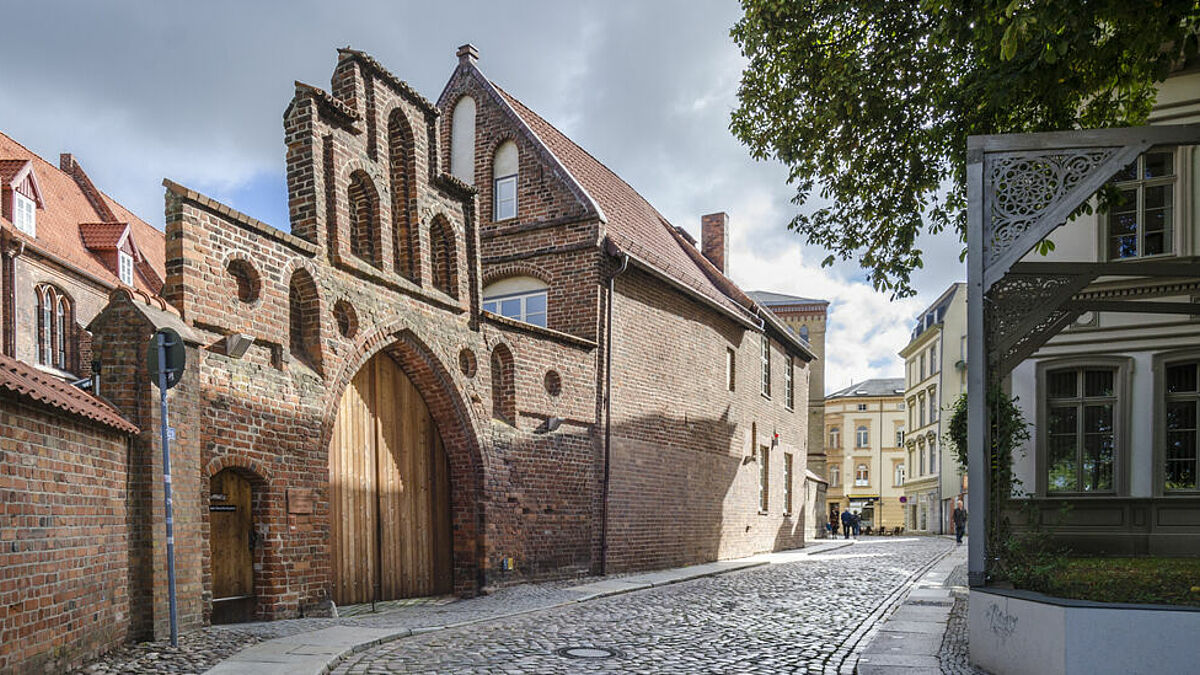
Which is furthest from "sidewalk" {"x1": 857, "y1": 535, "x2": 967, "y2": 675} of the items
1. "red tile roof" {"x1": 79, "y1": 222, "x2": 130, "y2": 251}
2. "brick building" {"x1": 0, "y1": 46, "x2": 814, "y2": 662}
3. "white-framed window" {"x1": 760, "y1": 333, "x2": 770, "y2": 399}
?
"red tile roof" {"x1": 79, "y1": 222, "x2": 130, "y2": 251}

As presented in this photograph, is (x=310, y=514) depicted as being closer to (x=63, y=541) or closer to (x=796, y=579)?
(x=63, y=541)

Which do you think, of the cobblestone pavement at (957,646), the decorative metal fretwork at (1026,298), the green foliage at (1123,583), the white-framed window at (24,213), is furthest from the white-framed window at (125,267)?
the green foliage at (1123,583)

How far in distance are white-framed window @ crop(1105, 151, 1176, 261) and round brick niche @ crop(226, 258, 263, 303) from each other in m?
11.8

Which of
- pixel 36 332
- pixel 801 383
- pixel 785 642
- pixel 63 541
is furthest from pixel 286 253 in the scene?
pixel 801 383

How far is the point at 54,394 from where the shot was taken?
22.4ft

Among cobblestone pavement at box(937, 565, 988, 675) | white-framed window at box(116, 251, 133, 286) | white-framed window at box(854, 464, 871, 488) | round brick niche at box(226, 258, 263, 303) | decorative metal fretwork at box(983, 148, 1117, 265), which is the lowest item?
white-framed window at box(854, 464, 871, 488)

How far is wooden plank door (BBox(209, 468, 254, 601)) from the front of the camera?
962cm

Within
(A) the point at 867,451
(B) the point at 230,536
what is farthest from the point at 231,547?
(A) the point at 867,451

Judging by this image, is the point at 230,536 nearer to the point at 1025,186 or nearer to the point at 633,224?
the point at 1025,186

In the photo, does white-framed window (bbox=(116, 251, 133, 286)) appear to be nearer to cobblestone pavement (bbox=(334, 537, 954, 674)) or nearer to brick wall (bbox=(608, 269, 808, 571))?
brick wall (bbox=(608, 269, 808, 571))

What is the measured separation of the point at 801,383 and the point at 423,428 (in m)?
18.8

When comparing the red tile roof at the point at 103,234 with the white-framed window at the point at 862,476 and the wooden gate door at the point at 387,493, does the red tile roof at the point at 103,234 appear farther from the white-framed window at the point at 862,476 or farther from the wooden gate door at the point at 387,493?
the white-framed window at the point at 862,476

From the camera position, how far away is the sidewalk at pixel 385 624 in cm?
737

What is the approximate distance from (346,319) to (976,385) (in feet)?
24.1
